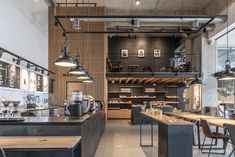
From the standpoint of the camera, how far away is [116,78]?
54.3ft

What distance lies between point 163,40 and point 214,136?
→ 15008 mm

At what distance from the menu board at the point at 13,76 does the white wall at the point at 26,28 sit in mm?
536

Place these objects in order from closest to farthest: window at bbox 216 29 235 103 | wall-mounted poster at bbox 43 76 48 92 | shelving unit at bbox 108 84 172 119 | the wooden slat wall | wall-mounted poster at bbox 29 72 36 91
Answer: wall-mounted poster at bbox 29 72 36 91 < wall-mounted poster at bbox 43 76 48 92 < window at bbox 216 29 235 103 < the wooden slat wall < shelving unit at bbox 108 84 172 119

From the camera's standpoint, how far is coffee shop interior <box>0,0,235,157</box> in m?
4.83

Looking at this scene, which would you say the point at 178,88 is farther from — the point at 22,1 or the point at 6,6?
the point at 6,6

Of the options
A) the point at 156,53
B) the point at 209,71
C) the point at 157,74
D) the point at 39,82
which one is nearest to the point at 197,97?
the point at 209,71

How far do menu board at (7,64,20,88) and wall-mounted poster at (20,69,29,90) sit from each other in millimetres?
312

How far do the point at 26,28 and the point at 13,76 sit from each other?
233 centimetres

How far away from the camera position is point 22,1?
10523 millimetres

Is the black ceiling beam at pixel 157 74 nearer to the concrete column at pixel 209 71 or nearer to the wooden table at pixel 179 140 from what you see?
the concrete column at pixel 209 71

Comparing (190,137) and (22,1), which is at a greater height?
(22,1)

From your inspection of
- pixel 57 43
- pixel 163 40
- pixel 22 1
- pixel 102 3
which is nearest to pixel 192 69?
pixel 163 40

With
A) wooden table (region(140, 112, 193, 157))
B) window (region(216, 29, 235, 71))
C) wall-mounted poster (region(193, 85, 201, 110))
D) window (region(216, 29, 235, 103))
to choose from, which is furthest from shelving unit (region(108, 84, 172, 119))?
wooden table (region(140, 112, 193, 157))

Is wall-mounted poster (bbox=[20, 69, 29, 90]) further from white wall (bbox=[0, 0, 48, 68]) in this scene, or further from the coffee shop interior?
white wall (bbox=[0, 0, 48, 68])
